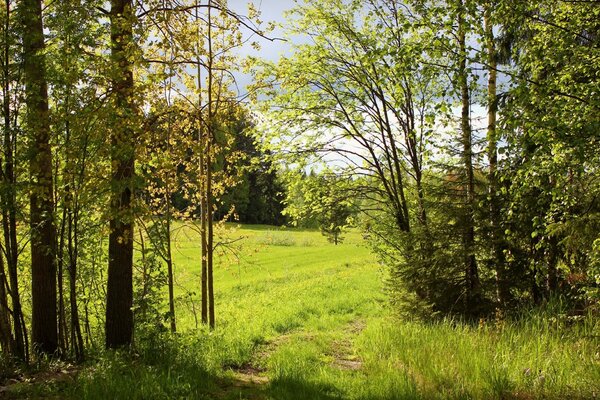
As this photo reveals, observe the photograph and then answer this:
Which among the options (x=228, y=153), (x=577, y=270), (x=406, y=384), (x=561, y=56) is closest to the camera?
(x=406, y=384)

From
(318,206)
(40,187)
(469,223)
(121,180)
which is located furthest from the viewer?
(318,206)

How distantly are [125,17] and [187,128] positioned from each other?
3.56m

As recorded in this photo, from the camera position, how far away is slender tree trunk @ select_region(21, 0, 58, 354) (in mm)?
5762

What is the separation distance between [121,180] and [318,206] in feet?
21.5

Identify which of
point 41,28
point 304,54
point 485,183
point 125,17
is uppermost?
point 304,54

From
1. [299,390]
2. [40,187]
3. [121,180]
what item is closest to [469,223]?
[299,390]

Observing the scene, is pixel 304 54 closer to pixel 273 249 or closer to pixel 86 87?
pixel 86 87

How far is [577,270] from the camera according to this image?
708 cm

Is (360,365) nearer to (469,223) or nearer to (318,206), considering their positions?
(469,223)

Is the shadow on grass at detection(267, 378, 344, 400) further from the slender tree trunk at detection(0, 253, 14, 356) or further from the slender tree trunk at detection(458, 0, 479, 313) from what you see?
the slender tree trunk at detection(458, 0, 479, 313)

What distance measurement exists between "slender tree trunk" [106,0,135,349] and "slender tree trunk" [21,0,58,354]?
0.85m

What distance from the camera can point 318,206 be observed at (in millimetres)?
11289

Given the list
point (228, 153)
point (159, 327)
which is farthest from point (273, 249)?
point (159, 327)

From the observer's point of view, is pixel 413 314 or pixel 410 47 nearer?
pixel 410 47
